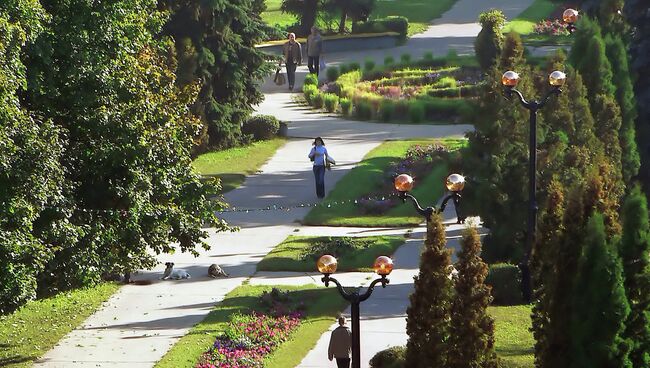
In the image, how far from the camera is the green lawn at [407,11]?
66.1 meters

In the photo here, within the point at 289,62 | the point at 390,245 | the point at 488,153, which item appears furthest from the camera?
the point at 289,62

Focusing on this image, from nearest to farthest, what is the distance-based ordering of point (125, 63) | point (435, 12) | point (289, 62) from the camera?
point (125, 63), point (289, 62), point (435, 12)

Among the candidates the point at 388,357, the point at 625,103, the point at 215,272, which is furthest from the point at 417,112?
the point at 388,357

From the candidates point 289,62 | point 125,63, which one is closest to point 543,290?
point 125,63

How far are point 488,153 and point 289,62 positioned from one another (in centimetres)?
2181

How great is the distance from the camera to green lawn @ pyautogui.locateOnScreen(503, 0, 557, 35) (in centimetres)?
6088

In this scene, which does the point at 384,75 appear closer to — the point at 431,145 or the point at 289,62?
the point at 289,62

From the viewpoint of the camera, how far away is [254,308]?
81.7 ft

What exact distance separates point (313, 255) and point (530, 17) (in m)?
38.4

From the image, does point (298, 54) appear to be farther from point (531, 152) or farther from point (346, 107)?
point (531, 152)

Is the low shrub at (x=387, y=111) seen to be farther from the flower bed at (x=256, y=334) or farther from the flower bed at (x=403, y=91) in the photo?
the flower bed at (x=256, y=334)

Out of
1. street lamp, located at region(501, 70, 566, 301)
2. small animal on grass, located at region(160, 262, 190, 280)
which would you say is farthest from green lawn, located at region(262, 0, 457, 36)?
street lamp, located at region(501, 70, 566, 301)

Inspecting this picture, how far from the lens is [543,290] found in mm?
18609

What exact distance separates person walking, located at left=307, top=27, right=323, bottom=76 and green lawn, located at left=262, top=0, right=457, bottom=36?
574 inches
